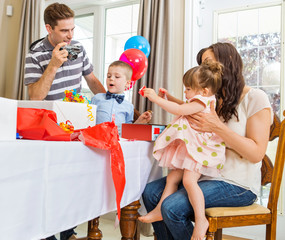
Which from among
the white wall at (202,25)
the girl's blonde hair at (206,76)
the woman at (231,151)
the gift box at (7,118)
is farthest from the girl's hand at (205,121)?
the white wall at (202,25)

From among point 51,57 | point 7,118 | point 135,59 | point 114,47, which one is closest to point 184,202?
point 7,118

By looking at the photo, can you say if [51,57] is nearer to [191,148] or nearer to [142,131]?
[142,131]

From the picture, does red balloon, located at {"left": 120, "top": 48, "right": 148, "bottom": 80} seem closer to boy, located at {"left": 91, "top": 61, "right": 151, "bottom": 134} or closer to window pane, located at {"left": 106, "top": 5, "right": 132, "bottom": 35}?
Result: boy, located at {"left": 91, "top": 61, "right": 151, "bottom": 134}

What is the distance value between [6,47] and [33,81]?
7.54 ft

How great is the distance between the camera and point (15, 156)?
2.10 ft

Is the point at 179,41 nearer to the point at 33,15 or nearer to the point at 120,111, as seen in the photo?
the point at 120,111

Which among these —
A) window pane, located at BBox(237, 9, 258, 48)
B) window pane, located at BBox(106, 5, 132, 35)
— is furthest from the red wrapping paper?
window pane, located at BBox(106, 5, 132, 35)

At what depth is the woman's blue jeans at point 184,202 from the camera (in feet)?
3.96

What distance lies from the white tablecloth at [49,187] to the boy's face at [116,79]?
35.8 inches

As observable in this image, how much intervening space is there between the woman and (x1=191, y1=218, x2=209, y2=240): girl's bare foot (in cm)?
6

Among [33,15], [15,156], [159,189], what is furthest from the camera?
[33,15]

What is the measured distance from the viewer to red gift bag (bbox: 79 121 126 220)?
2.99ft

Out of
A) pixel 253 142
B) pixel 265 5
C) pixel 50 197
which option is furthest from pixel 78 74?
pixel 265 5

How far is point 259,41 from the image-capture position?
266 cm
